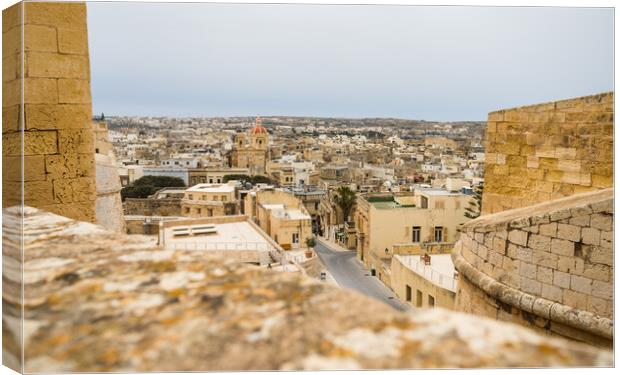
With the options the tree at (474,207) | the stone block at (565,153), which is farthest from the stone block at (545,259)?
the tree at (474,207)

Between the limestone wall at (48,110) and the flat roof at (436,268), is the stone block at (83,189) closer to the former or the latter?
the limestone wall at (48,110)

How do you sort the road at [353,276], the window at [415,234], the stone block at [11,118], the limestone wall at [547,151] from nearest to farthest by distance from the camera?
the stone block at [11,118] < the limestone wall at [547,151] < the road at [353,276] < the window at [415,234]

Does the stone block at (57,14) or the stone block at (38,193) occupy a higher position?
the stone block at (57,14)

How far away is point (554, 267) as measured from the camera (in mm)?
3949

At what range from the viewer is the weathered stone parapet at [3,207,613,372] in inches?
65.3

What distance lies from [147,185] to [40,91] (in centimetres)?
4099

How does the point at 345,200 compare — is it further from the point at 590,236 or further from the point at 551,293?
the point at 590,236

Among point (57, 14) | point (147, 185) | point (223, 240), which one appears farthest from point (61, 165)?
point (147, 185)

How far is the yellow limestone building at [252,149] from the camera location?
67000 mm

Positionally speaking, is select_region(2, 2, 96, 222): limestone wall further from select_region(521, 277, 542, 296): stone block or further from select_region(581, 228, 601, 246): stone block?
select_region(581, 228, 601, 246): stone block

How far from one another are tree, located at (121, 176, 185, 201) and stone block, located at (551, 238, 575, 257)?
123ft

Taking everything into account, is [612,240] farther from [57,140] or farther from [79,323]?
[57,140]

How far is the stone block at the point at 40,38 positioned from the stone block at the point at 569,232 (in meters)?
3.70

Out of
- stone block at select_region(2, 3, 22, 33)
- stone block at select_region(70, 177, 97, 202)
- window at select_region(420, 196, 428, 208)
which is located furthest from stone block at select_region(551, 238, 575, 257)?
window at select_region(420, 196, 428, 208)
